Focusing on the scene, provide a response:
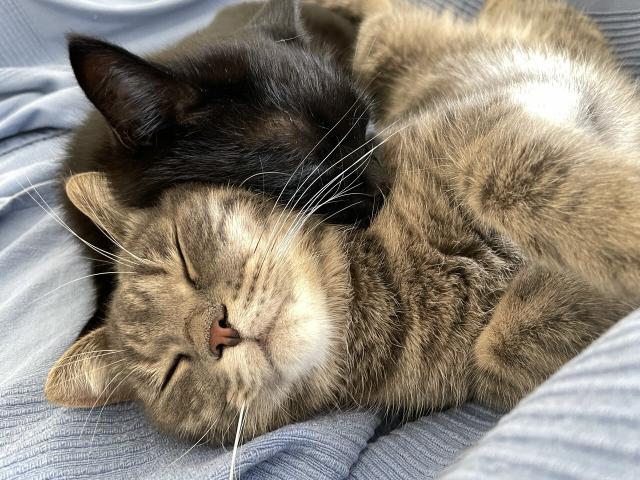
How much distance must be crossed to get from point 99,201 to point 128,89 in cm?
31

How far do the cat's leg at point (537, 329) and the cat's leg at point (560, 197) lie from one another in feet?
0.23

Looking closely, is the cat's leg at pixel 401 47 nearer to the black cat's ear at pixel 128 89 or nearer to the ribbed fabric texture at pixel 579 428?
the black cat's ear at pixel 128 89

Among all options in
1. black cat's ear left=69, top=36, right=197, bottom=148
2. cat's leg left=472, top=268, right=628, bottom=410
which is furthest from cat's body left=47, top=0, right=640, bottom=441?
black cat's ear left=69, top=36, right=197, bottom=148

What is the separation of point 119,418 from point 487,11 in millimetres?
1607

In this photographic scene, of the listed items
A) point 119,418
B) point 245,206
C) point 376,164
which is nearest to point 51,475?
point 119,418

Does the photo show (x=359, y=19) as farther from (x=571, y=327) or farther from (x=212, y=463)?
(x=212, y=463)

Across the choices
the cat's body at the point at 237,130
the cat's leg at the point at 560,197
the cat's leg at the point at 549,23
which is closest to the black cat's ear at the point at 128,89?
the cat's body at the point at 237,130

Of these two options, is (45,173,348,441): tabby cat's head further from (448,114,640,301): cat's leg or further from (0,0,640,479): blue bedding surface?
(448,114,640,301): cat's leg

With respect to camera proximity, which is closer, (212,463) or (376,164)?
(212,463)

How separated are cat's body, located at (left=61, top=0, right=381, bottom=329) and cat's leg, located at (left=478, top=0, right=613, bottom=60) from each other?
773 mm

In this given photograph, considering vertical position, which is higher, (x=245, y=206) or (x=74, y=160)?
(x=245, y=206)

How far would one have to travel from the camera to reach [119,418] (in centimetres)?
110

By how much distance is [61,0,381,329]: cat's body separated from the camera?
0.98m

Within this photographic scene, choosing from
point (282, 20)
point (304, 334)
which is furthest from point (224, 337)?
point (282, 20)
